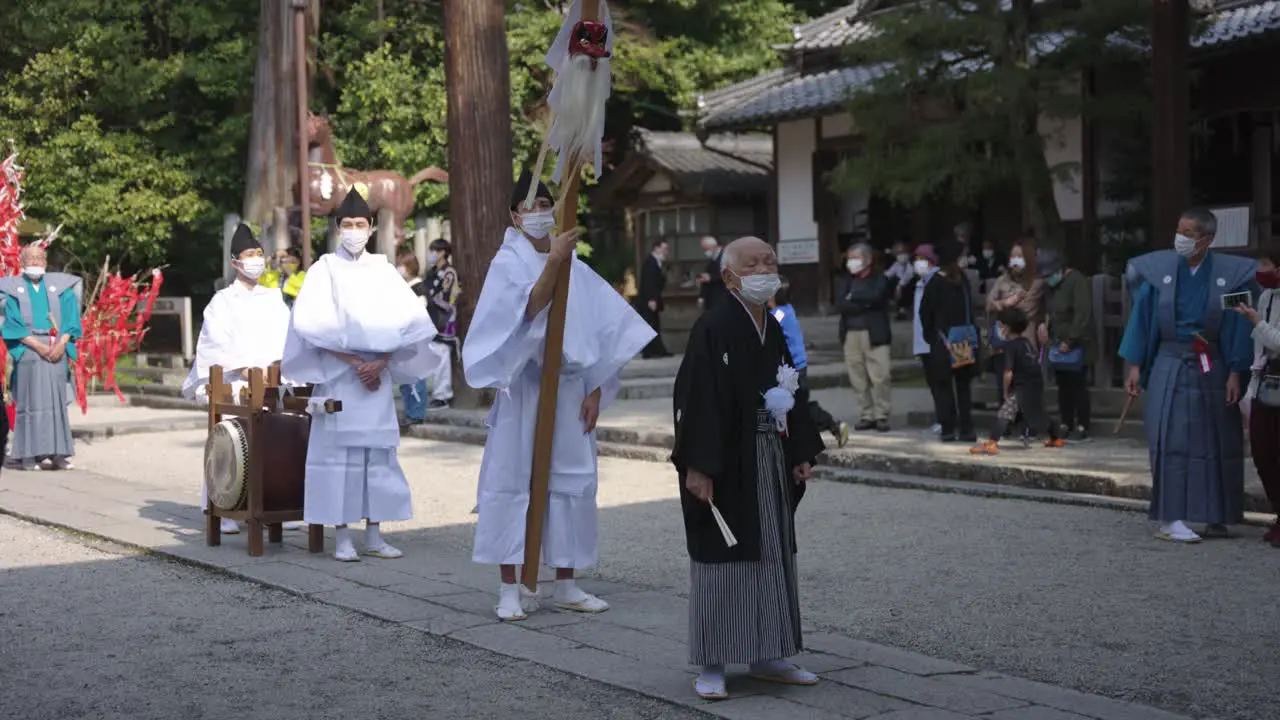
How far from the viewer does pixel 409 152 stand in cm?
2478

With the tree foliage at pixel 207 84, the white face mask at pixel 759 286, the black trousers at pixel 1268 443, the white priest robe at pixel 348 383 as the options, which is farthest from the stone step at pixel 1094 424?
the tree foliage at pixel 207 84

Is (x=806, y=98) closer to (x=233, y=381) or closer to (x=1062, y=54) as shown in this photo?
(x=1062, y=54)

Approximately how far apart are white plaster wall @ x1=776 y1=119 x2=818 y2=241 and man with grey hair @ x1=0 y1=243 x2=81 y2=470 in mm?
13074

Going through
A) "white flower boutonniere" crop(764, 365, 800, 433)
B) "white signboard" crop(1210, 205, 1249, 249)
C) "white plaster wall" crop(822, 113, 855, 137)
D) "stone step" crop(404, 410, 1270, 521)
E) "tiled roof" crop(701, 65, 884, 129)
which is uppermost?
"tiled roof" crop(701, 65, 884, 129)

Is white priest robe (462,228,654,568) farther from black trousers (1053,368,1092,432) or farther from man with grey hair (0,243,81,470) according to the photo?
man with grey hair (0,243,81,470)

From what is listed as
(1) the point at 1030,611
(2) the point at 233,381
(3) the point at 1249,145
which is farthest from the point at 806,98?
(1) the point at 1030,611

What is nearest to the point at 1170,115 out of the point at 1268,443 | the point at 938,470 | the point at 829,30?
the point at 938,470

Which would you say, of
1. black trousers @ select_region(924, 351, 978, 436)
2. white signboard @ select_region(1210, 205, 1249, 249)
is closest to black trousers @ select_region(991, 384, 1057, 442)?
black trousers @ select_region(924, 351, 978, 436)

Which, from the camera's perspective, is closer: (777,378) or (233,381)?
(777,378)

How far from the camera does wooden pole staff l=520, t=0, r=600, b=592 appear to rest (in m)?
6.29

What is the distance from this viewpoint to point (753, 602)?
501cm

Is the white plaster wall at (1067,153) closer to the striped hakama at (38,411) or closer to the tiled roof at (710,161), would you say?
the tiled roof at (710,161)

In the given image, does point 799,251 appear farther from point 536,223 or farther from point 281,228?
point 536,223

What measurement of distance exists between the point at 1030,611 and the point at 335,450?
12.2 feet
